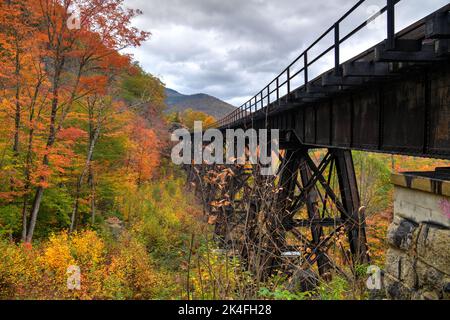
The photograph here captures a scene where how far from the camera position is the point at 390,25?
382cm

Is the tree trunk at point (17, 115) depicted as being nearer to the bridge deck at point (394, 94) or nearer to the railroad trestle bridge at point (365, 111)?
the railroad trestle bridge at point (365, 111)

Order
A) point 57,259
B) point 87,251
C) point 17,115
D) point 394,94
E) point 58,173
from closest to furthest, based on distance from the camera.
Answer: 1. point 394,94
2. point 57,259
3. point 17,115
4. point 87,251
5. point 58,173

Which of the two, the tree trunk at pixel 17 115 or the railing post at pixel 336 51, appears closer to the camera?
the railing post at pixel 336 51

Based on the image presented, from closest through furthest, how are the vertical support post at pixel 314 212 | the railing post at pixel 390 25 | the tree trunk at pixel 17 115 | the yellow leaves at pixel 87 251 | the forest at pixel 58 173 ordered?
the railing post at pixel 390 25
the vertical support post at pixel 314 212
the forest at pixel 58 173
the tree trunk at pixel 17 115
the yellow leaves at pixel 87 251

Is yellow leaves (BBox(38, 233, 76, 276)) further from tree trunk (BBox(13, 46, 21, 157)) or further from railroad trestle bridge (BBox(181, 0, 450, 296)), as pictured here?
railroad trestle bridge (BBox(181, 0, 450, 296))

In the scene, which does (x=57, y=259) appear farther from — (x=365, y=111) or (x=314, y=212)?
(x=365, y=111)

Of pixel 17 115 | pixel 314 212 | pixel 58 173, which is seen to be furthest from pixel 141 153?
pixel 314 212

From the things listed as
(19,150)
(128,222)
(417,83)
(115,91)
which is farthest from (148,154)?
(417,83)

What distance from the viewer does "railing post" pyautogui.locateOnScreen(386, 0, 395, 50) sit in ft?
12.4

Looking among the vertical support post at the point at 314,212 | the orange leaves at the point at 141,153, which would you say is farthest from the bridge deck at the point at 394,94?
the orange leaves at the point at 141,153

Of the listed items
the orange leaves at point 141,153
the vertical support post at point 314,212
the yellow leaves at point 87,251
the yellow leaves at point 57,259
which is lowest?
the yellow leaves at point 87,251

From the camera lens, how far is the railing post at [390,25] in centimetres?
378

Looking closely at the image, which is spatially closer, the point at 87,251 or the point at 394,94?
the point at 394,94

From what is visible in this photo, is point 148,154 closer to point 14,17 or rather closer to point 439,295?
point 14,17
